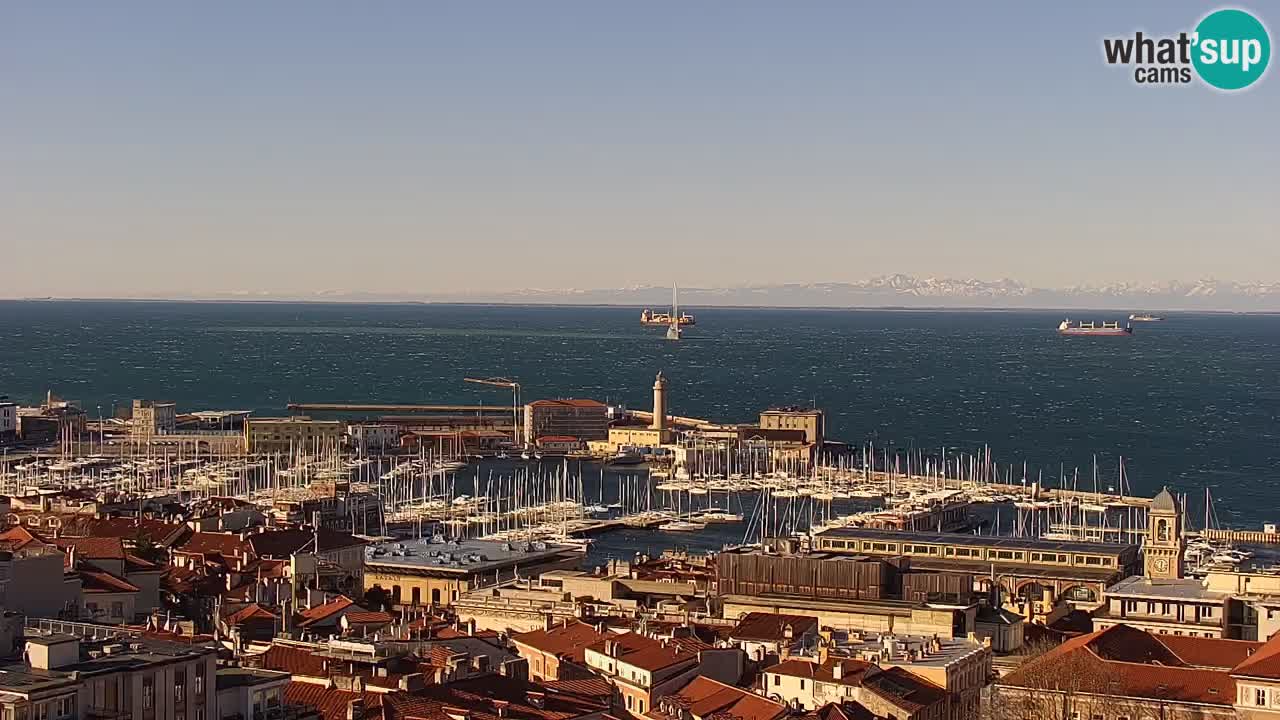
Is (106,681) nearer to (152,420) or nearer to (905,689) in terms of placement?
(905,689)

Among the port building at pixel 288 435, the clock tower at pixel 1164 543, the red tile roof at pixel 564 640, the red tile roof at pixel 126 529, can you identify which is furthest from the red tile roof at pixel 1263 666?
the port building at pixel 288 435

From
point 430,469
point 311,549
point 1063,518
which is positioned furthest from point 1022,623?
point 430,469

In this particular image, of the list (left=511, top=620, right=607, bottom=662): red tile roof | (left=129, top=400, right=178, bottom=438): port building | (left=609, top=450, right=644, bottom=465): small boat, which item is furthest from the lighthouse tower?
(left=511, top=620, right=607, bottom=662): red tile roof

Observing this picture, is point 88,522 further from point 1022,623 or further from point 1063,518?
point 1063,518

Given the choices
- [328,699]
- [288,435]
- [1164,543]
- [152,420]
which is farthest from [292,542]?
[152,420]

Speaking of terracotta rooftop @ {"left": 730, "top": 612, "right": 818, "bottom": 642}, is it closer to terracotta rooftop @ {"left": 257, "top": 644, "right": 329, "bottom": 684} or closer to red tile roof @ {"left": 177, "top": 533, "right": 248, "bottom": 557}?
terracotta rooftop @ {"left": 257, "top": 644, "right": 329, "bottom": 684}

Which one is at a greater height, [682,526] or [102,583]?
[102,583]

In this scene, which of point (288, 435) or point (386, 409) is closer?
point (288, 435)
